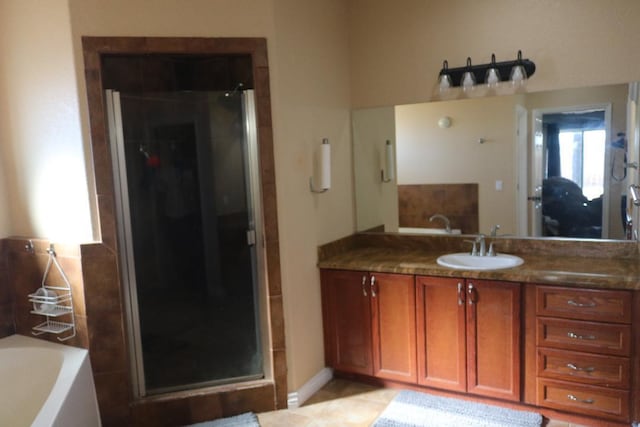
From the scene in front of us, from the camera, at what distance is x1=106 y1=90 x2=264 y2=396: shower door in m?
2.59

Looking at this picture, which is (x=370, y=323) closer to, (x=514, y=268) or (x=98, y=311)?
(x=514, y=268)

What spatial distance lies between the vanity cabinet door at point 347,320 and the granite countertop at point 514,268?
0.32ft

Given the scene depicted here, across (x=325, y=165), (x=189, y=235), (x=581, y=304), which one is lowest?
(x=581, y=304)

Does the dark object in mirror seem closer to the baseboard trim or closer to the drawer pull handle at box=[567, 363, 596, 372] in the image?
the drawer pull handle at box=[567, 363, 596, 372]

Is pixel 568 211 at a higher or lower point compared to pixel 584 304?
higher

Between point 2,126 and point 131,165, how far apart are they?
2.63 ft

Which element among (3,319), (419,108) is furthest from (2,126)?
(419,108)

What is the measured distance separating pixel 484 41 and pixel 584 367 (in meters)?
1.93

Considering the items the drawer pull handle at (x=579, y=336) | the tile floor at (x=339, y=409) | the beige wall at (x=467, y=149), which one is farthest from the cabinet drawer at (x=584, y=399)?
the beige wall at (x=467, y=149)

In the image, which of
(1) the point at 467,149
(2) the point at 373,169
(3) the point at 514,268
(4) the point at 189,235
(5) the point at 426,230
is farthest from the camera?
(2) the point at 373,169

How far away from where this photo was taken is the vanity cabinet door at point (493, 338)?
254cm

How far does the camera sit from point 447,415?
104 inches

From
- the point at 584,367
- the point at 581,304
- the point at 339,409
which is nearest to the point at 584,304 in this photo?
the point at 581,304

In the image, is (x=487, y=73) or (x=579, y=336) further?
(x=487, y=73)
